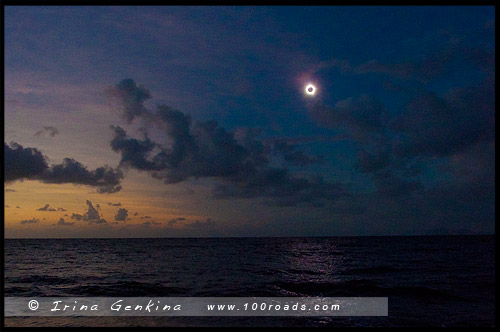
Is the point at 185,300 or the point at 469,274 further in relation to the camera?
the point at 469,274

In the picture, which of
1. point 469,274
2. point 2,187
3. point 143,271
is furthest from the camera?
point 143,271

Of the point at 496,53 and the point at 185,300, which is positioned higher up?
the point at 496,53

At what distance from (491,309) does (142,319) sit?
10.1 meters

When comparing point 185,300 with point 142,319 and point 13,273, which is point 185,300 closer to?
point 142,319

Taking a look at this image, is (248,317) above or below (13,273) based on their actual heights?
below

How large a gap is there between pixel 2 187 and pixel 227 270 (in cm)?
1978

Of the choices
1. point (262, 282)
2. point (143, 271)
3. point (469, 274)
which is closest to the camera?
point (262, 282)

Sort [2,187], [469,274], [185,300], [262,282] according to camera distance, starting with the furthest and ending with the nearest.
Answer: [469,274] → [262,282] → [185,300] → [2,187]

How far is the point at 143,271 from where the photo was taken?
24078mm

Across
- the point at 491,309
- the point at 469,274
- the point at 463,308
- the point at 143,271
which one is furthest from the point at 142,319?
the point at 469,274

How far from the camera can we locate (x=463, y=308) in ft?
36.9
